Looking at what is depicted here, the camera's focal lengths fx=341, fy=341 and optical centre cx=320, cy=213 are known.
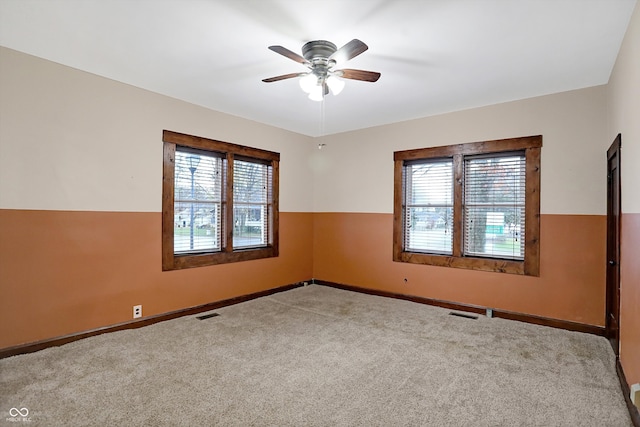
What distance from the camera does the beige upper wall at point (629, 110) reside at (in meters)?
2.30

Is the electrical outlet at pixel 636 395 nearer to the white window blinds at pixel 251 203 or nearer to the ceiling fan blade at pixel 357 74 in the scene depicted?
the ceiling fan blade at pixel 357 74

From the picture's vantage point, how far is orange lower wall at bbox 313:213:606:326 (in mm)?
A: 3797

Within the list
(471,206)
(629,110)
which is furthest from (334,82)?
(471,206)

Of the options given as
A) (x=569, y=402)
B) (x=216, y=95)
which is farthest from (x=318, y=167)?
(x=569, y=402)

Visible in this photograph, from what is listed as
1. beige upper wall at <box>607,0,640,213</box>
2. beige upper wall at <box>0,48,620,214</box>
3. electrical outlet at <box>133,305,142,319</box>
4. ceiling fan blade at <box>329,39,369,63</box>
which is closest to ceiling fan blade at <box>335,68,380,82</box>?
ceiling fan blade at <box>329,39,369,63</box>

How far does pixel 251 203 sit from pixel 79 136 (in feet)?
7.91

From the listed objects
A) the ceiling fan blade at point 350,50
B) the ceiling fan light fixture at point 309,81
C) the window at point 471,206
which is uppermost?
the ceiling fan blade at point 350,50

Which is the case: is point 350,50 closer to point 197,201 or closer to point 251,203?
point 197,201

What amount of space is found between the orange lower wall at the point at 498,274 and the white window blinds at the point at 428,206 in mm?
319

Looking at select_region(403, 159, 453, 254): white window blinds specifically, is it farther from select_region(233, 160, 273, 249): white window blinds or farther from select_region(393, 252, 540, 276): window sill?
select_region(233, 160, 273, 249): white window blinds

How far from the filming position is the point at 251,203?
210 inches

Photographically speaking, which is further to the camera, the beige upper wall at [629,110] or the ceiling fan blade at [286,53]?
the ceiling fan blade at [286,53]

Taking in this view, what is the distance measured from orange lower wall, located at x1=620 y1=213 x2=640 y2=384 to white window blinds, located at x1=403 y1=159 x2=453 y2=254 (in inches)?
86.6

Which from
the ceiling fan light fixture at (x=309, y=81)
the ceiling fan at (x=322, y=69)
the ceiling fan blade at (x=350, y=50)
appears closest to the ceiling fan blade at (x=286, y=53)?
the ceiling fan at (x=322, y=69)
